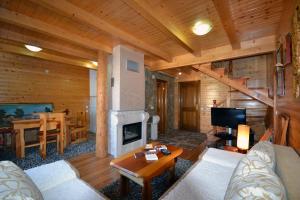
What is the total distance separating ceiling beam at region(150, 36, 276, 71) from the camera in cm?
276

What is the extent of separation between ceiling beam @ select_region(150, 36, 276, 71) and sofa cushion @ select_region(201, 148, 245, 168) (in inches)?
87.8

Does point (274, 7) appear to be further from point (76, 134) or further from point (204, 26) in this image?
point (76, 134)

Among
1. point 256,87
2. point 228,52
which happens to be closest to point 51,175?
point 228,52

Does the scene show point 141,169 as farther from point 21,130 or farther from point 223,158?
point 21,130

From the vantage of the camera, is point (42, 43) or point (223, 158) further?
point (42, 43)

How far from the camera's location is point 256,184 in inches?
26.2

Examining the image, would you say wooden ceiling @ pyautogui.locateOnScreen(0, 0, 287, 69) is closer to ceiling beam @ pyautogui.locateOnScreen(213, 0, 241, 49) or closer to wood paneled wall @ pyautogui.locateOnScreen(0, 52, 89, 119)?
ceiling beam @ pyautogui.locateOnScreen(213, 0, 241, 49)

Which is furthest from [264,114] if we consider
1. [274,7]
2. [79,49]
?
[79,49]

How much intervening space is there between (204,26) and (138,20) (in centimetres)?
107

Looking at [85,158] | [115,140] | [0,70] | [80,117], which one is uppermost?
[0,70]

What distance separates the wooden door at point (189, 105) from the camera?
5910mm

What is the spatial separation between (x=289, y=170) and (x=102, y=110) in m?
3.04

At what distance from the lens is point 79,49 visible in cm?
347

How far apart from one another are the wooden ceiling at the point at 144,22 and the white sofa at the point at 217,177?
5.65ft
